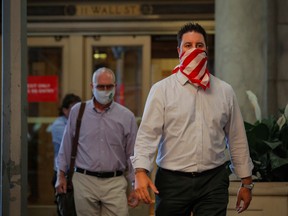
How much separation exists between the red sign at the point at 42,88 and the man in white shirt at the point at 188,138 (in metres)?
5.45

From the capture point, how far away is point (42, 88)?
31.1 feet

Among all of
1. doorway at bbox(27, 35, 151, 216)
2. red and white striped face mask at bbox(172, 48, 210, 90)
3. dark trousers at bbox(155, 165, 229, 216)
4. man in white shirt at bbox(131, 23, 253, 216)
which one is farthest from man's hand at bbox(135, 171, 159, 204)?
doorway at bbox(27, 35, 151, 216)

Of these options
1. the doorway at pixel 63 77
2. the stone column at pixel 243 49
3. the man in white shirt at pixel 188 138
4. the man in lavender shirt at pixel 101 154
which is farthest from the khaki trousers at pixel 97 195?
the doorway at pixel 63 77

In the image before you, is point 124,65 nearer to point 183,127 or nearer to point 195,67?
point 195,67

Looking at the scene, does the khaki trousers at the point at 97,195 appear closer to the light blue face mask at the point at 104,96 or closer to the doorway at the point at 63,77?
the light blue face mask at the point at 104,96

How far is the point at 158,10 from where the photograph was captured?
913 cm

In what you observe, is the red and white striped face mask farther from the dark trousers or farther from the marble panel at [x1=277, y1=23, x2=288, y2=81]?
the marble panel at [x1=277, y1=23, x2=288, y2=81]

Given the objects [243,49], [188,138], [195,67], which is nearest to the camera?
[188,138]

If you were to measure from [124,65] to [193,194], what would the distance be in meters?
5.46

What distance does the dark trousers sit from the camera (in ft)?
13.4

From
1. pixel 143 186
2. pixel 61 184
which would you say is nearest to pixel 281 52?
pixel 61 184

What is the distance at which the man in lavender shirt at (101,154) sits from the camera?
5953mm

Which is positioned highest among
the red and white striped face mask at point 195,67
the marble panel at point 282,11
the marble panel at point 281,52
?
the marble panel at point 282,11

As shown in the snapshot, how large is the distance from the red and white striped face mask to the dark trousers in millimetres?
626
